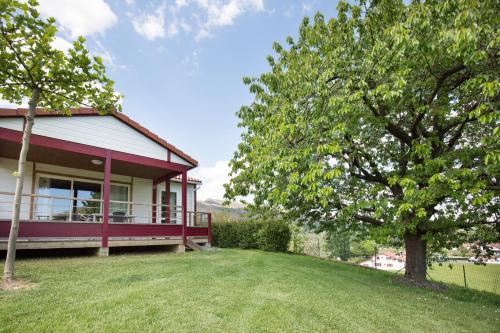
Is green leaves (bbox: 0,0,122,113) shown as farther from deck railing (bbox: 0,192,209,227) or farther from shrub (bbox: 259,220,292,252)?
shrub (bbox: 259,220,292,252)

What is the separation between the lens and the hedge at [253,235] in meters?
15.1

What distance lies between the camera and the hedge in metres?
15.1

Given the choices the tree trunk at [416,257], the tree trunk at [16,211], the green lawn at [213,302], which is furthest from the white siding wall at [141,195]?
the tree trunk at [416,257]

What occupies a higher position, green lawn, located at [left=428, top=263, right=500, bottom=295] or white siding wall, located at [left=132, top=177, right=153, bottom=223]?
white siding wall, located at [left=132, top=177, right=153, bottom=223]

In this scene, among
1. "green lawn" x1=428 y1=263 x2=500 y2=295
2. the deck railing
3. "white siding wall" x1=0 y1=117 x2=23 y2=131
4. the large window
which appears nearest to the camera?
"white siding wall" x1=0 y1=117 x2=23 y2=131

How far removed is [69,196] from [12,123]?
4.34 metres

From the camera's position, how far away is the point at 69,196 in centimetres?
1144

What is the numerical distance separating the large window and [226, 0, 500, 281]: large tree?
6421 millimetres

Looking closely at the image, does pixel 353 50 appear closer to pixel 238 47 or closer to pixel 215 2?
pixel 215 2

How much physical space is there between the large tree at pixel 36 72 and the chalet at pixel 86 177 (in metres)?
2.57

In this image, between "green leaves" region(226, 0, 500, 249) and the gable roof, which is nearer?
"green leaves" region(226, 0, 500, 249)

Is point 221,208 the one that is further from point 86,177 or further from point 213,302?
point 213,302

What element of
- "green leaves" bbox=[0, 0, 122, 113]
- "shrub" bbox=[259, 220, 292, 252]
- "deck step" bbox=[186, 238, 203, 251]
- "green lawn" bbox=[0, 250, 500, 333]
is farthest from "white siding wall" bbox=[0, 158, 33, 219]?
"shrub" bbox=[259, 220, 292, 252]

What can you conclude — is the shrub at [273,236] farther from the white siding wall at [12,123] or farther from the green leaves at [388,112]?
the white siding wall at [12,123]
